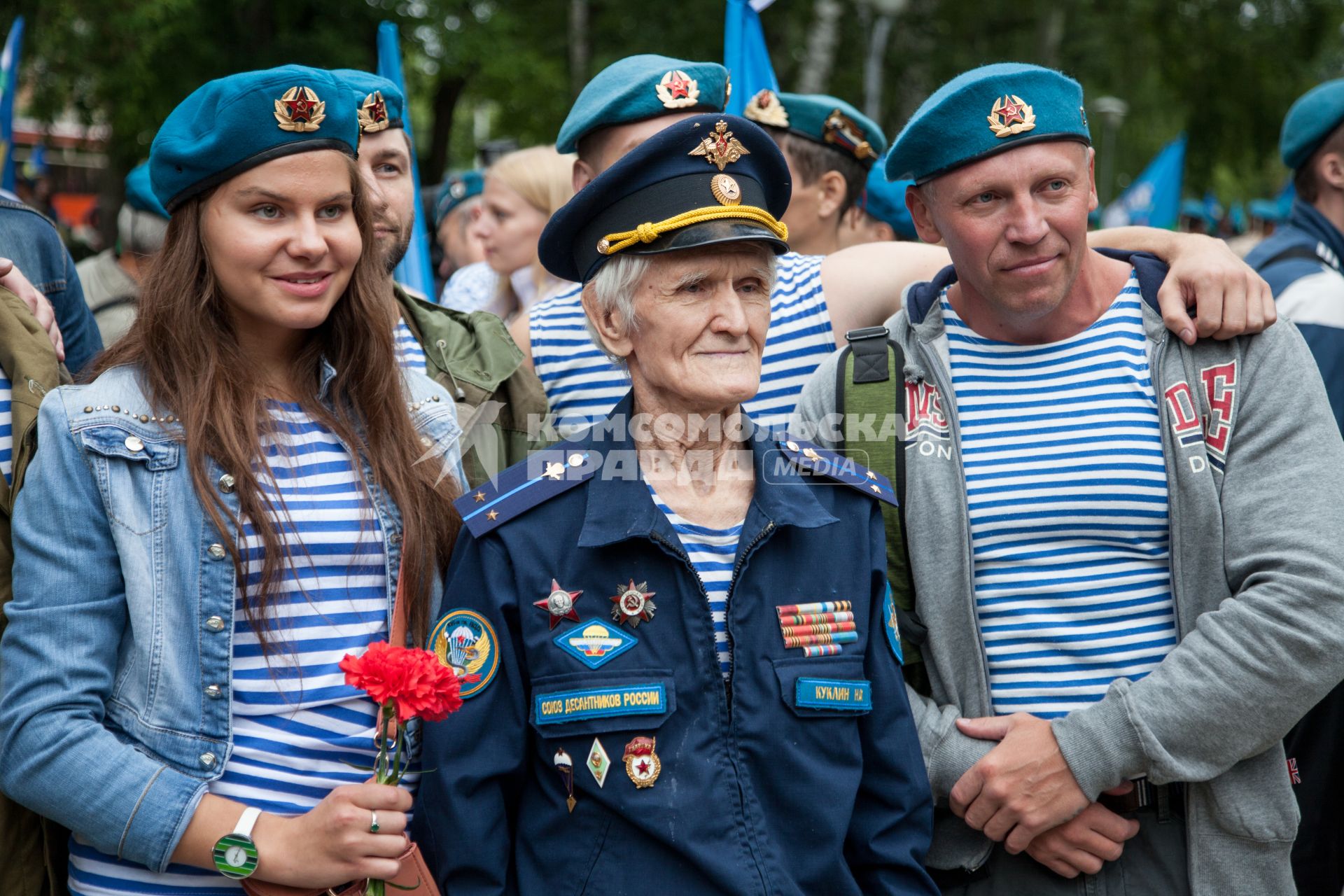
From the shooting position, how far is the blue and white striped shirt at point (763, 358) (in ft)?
11.6

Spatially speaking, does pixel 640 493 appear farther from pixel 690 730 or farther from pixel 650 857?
pixel 650 857

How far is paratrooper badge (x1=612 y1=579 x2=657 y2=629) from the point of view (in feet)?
8.18

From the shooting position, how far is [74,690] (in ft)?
7.50

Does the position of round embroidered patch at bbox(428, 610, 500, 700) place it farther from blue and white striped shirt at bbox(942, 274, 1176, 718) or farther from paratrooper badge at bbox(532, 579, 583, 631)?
blue and white striped shirt at bbox(942, 274, 1176, 718)

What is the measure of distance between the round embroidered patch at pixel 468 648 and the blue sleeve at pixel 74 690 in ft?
1.64

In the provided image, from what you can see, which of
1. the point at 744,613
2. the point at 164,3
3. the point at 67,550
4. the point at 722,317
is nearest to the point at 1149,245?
the point at 722,317

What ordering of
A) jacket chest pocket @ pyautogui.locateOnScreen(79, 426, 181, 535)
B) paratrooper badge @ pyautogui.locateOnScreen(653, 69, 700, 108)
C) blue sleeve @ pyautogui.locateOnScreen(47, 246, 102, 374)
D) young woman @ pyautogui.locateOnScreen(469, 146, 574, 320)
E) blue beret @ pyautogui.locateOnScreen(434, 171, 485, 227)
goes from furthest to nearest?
blue beret @ pyautogui.locateOnScreen(434, 171, 485, 227), young woman @ pyautogui.locateOnScreen(469, 146, 574, 320), paratrooper badge @ pyautogui.locateOnScreen(653, 69, 700, 108), blue sleeve @ pyautogui.locateOnScreen(47, 246, 102, 374), jacket chest pocket @ pyautogui.locateOnScreen(79, 426, 181, 535)

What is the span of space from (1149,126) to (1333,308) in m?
21.7

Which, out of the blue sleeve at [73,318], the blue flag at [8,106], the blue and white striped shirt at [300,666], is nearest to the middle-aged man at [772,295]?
the blue and white striped shirt at [300,666]

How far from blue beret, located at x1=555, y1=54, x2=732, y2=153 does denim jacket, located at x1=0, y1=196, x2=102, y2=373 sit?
4.68 ft

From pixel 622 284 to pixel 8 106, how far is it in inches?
240

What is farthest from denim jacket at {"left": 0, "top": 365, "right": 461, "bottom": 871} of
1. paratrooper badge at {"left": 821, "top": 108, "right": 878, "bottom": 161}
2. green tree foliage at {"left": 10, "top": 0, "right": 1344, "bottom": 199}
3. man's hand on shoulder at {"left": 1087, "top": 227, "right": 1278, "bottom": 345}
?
green tree foliage at {"left": 10, "top": 0, "right": 1344, "bottom": 199}

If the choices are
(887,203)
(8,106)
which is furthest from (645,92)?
(8,106)

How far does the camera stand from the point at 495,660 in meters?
2.46
